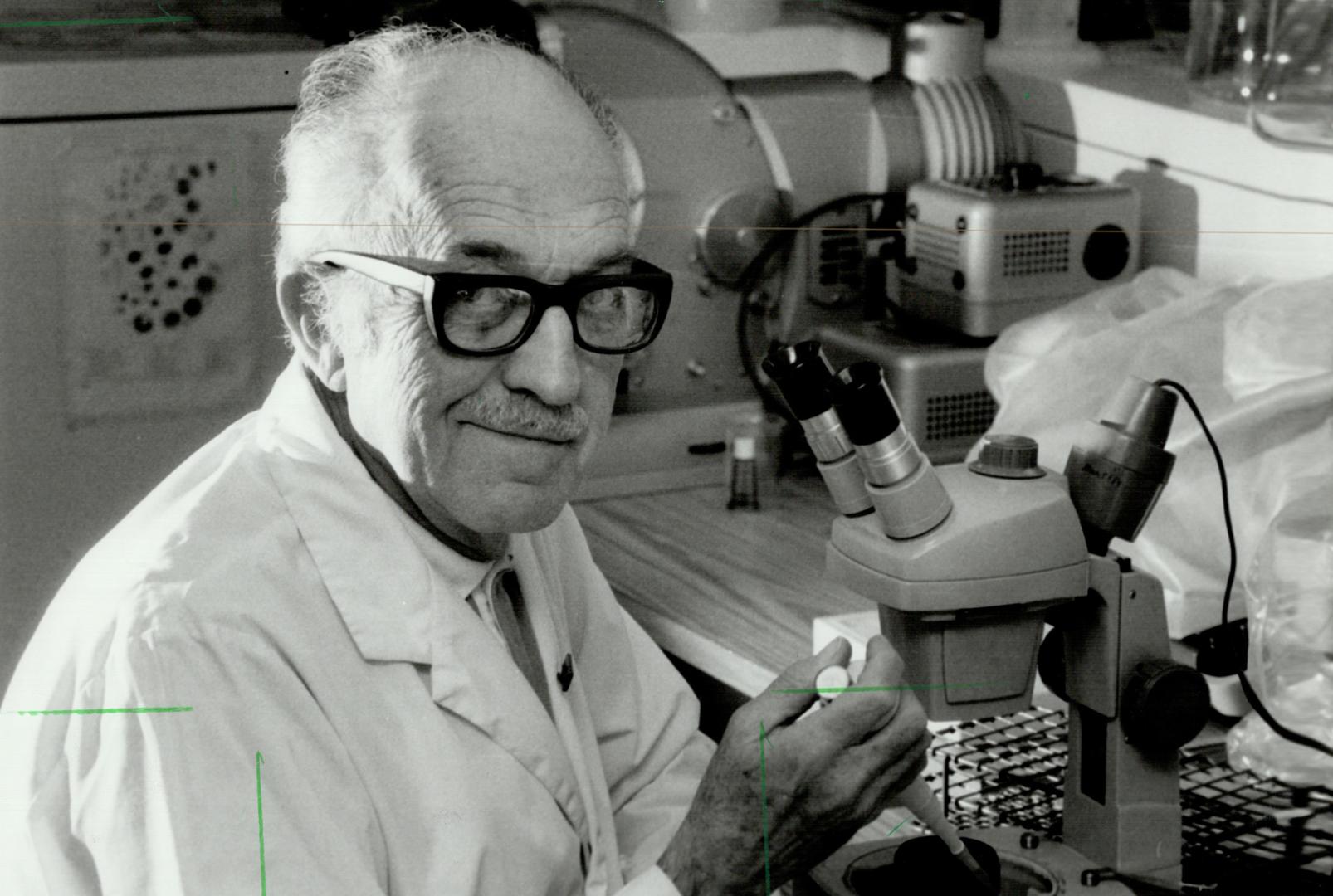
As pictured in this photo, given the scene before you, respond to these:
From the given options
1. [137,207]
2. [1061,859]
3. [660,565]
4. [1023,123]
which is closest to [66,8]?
[137,207]

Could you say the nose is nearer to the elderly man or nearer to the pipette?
the elderly man

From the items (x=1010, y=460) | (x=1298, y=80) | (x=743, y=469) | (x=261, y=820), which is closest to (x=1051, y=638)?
(x=1010, y=460)

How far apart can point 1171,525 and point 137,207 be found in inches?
50.7

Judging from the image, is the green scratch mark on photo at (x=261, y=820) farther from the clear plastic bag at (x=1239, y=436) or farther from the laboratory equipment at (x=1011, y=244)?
the laboratory equipment at (x=1011, y=244)

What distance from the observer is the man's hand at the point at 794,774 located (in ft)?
4.19

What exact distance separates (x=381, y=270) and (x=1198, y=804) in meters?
0.84

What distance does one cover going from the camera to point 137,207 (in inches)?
90.0

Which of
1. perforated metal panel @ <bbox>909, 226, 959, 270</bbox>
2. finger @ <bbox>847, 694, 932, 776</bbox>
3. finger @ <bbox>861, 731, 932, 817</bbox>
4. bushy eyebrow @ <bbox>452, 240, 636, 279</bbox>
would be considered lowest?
finger @ <bbox>861, 731, 932, 817</bbox>

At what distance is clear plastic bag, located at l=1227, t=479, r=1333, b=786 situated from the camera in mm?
1630

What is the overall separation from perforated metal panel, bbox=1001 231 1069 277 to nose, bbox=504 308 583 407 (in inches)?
50.1

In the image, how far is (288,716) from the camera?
47.7 inches

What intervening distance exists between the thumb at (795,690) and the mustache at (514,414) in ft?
0.77

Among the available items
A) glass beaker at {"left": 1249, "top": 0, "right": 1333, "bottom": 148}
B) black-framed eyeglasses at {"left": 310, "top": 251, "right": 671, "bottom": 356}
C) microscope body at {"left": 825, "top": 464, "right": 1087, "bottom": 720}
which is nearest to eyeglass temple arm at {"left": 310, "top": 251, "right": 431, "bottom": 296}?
black-framed eyeglasses at {"left": 310, "top": 251, "right": 671, "bottom": 356}

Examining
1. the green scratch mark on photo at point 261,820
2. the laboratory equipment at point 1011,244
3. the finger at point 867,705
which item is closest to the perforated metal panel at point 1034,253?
the laboratory equipment at point 1011,244
